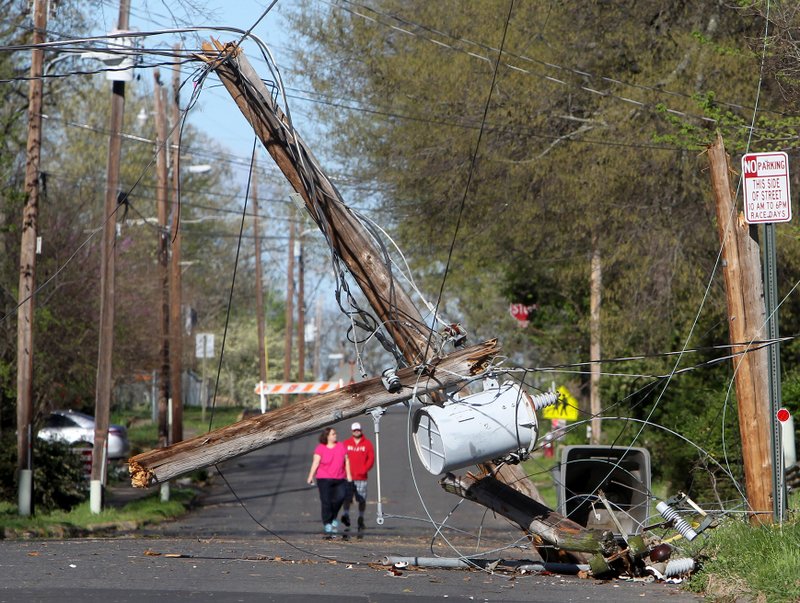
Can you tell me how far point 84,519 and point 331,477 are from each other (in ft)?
15.4

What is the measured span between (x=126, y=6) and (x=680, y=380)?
12273 millimetres

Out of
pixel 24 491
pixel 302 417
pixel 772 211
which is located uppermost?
pixel 772 211

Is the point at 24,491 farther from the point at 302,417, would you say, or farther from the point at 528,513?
the point at 528,513

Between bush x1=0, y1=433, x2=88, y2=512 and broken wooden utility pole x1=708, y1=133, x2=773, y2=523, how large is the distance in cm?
1434

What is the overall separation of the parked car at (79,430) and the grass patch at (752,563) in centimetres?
2373

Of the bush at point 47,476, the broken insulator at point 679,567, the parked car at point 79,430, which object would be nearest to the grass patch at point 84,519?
the bush at point 47,476

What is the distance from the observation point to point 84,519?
20.5m

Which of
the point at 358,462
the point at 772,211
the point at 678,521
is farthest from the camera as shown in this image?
the point at 358,462

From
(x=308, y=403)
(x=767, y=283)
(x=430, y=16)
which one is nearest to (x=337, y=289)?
(x=308, y=403)

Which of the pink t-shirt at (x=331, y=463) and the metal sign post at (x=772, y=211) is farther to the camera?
the pink t-shirt at (x=331, y=463)

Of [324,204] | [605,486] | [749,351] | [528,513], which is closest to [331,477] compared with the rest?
[605,486]

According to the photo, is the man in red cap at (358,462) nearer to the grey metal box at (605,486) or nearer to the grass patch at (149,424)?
the grey metal box at (605,486)

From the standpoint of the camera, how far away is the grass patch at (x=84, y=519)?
18.7 m

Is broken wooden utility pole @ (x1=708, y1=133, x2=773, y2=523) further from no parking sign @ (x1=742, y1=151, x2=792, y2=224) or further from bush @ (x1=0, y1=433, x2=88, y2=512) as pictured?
bush @ (x1=0, y1=433, x2=88, y2=512)
